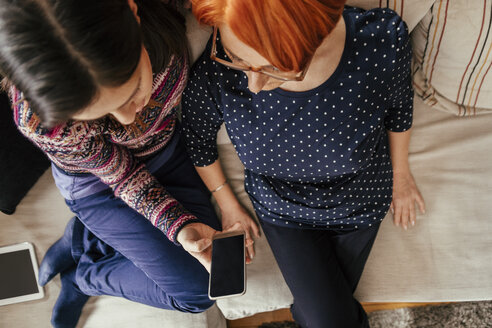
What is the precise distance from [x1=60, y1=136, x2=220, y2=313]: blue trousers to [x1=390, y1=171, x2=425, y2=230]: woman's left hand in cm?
61

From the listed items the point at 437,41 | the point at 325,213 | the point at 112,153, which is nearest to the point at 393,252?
the point at 325,213

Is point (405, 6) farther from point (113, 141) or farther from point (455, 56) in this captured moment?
point (113, 141)

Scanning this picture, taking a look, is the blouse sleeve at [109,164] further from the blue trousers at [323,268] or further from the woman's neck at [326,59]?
the woman's neck at [326,59]

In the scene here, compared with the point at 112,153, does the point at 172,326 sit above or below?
below

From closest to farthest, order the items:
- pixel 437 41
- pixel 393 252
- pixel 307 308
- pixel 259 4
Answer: pixel 259 4, pixel 437 41, pixel 307 308, pixel 393 252

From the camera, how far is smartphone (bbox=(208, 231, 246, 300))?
3.12ft

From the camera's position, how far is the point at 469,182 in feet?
3.86

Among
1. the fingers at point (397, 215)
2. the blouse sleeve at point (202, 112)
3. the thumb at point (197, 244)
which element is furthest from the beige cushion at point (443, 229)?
the blouse sleeve at point (202, 112)

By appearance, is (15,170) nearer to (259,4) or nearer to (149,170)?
(149,170)

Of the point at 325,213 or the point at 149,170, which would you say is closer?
the point at 325,213

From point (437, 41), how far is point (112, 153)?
3.12 ft

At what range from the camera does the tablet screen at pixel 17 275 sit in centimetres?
129

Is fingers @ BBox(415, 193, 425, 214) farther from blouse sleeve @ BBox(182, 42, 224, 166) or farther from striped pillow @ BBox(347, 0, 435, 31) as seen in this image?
blouse sleeve @ BBox(182, 42, 224, 166)

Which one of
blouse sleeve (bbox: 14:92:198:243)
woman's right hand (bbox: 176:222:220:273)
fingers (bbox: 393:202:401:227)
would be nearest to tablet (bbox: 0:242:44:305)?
blouse sleeve (bbox: 14:92:198:243)
